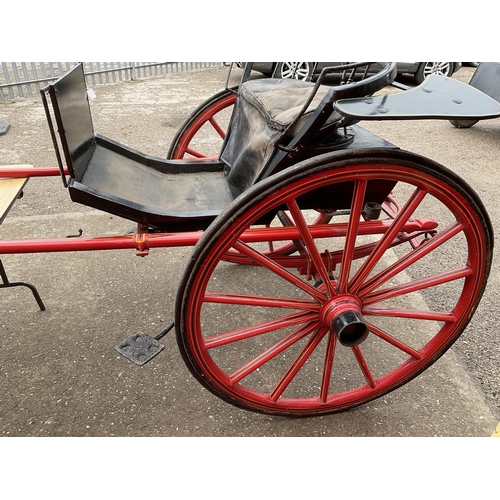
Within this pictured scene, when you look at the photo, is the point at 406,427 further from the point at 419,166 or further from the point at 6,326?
the point at 6,326

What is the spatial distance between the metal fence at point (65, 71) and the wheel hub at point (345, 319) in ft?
17.2

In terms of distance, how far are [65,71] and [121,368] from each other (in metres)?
5.72

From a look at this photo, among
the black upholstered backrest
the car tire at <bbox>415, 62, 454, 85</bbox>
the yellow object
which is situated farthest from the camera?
the car tire at <bbox>415, 62, 454, 85</bbox>

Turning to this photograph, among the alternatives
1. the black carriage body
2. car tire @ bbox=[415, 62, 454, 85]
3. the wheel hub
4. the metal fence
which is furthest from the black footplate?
car tire @ bbox=[415, 62, 454, 85]

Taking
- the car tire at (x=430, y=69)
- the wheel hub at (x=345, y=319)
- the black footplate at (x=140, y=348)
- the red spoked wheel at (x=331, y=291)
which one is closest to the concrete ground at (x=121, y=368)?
the black footplate at (x=140, y=348)

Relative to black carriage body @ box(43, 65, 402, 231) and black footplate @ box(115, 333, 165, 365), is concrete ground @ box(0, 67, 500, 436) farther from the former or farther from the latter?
black carriage body @ box(43, 65, 402, 231)

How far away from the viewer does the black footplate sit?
6.32 feet

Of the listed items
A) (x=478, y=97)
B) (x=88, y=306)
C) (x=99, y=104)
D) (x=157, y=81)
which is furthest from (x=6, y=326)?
(x=157, y=81)

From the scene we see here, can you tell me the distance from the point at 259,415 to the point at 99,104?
4945mm

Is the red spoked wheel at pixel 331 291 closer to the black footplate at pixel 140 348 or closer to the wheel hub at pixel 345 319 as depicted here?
the wheel hub at pixel 345 319

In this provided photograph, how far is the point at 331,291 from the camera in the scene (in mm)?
1418

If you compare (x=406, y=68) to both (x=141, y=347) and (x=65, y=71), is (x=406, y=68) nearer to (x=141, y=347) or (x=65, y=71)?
(x=65, y=71)

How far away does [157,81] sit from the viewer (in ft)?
22.4

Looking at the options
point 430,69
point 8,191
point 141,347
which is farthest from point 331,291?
point 430,69
